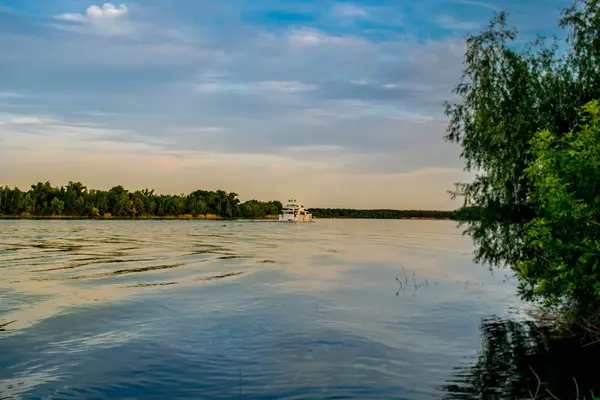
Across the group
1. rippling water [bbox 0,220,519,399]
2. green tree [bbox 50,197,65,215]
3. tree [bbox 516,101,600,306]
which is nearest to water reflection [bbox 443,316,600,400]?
rippling water [bbox 0,220,519,399]

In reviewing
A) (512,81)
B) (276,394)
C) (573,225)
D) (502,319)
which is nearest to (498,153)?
(512,81)

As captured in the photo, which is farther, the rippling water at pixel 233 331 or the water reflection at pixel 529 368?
the rippling water at pixel 233 331

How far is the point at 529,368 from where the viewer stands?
53.9 feet

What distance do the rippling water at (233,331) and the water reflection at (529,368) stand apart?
0.68m

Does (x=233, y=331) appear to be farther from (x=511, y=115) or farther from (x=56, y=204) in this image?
(x=56, y=204)

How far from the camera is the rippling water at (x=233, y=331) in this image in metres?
14.6

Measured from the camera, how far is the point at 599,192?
14.5 m

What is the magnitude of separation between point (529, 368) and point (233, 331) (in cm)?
1079

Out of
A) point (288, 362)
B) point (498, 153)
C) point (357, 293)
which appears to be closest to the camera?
point (288, 362)

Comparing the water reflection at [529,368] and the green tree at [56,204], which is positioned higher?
the green tree at [56,204]

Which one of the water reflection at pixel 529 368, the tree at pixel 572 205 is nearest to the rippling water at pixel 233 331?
the water reflection at pixel 529 368

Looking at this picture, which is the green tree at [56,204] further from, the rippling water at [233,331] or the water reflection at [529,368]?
the water reflection at [529,368]

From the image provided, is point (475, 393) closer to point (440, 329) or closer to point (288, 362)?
point (288, 362)

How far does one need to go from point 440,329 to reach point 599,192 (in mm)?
10039
